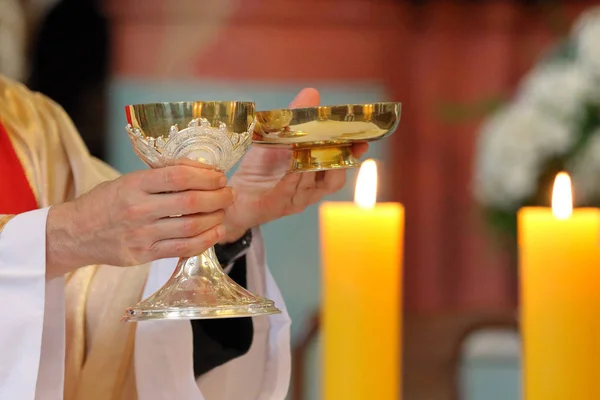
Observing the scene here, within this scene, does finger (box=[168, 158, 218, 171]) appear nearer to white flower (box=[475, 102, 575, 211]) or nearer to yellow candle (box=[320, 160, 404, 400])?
yellow candle (box=[320, 160, 404, 400])

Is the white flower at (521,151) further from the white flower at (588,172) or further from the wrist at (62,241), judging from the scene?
the wrist at (62,241)

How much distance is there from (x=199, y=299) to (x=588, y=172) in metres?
1.07

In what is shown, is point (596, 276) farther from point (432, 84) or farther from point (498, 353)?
point (432, 84)

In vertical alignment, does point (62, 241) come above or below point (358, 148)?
below

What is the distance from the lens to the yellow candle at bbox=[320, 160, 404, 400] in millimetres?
1082

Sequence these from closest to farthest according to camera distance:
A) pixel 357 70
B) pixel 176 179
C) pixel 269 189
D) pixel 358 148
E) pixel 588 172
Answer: pixel 176 179, pixel 358 148, pixel 269 189, pixel 588 172, pixel 357 70

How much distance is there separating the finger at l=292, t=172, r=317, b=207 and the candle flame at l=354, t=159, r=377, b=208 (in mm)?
55

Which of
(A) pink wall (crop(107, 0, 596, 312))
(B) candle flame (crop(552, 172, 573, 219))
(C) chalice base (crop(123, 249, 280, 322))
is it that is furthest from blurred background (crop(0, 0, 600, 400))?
(C) chalice base (crop(123, 249, 280, 322))

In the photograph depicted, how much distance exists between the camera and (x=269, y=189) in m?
1.25

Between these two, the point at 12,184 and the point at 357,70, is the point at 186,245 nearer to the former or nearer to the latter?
the point at 12,184

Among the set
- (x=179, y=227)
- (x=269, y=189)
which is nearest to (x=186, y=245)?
(x=179, y=227)

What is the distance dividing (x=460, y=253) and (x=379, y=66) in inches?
24.3

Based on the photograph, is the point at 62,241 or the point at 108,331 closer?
the point at 62,241

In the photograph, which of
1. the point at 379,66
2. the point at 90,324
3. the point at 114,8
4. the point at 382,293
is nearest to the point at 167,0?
the point at 114,8
